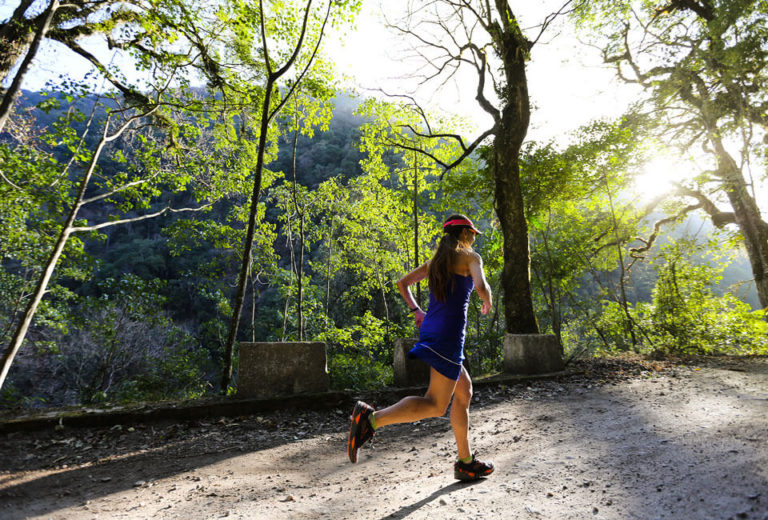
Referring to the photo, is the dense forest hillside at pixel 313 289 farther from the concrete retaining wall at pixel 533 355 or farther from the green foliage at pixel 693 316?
the concrete retaining wall at pixel 533 355

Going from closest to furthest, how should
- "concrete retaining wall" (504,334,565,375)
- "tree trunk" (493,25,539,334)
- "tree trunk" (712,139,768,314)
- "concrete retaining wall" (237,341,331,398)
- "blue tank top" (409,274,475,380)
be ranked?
1. "blue tank top" (409,274,475,380)
2. "concrete retaining wall" (237,341,331,398)
3. "concrete retaining wall" (504,334,565,375)
4. "tree trunk" (493,25,539,334)
5. "tree trunk" (712,139,768,314)

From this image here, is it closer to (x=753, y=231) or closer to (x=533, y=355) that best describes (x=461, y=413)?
(x=533, y=355)

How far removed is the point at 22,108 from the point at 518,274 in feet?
38.5

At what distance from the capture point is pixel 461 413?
8.39 ft

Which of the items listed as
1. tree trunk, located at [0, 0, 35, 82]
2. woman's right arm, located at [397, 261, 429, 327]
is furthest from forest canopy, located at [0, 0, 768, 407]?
woman's right arm, located at [397, 261, 429, 327]

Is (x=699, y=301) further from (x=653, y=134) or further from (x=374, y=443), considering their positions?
(x=374, y=443)

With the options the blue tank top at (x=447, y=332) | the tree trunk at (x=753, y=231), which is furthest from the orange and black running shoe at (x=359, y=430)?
the tree trunk at (x=753, y=231)

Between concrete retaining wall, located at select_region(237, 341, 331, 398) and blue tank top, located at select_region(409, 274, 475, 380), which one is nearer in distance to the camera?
blue tank top, located at select_region(409, 274, 475, 380)

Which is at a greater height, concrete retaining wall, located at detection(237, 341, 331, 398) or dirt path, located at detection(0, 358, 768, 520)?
concrete retaining wall, located at detection(237, 341, 331, 398)

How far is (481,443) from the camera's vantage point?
3.54m

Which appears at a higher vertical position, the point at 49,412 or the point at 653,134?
the point at 653,134

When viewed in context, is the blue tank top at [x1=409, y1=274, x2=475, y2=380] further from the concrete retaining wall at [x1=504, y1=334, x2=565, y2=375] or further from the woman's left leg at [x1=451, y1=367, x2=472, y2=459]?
the concrete retaining wall at [x1=504, y1=334, x2=565, y2=375]

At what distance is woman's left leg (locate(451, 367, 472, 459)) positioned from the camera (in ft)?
8.25

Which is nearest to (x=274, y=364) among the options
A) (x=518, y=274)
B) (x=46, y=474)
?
(x=46, y=474)
